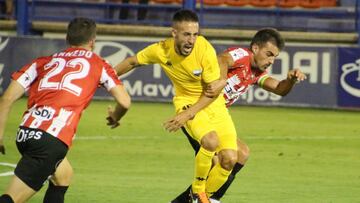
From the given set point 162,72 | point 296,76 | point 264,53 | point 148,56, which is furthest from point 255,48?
point 162,72

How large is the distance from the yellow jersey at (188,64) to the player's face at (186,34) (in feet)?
0.39

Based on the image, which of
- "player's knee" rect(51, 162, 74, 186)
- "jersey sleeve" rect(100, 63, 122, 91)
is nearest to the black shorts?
"player's knee" rect(51, 162, 74, 186)

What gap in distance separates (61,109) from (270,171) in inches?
225

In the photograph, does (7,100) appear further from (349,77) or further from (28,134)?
(349,77)

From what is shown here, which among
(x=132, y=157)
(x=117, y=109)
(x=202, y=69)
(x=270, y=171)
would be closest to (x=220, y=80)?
(x=202, y=69)

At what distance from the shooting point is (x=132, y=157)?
46.8ft

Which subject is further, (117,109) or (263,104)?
(263,104)

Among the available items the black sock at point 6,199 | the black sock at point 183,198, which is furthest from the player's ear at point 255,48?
the black sock at point 6,199

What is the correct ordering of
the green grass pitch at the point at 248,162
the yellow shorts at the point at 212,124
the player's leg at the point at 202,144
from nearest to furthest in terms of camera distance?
the player's leg at the point at 202,144 → the yellow shorts at the point at 212,124 → the green grass pitch at the point at 248,162

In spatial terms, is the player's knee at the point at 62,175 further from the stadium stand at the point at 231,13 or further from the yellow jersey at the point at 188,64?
the stadium stand at the point at 231,13

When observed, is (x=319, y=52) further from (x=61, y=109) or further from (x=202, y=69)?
(x=61, y=109)

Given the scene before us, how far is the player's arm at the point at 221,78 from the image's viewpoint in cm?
980

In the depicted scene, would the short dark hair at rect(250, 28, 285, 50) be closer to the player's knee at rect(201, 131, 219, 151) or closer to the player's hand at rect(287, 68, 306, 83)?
the player's hand at rect(287, 68, 306, 83)

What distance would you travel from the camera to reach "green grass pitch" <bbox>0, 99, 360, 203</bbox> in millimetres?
11383
